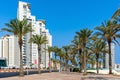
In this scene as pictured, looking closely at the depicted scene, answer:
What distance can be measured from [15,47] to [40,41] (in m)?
119

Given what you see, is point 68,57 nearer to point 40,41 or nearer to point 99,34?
point 40,41

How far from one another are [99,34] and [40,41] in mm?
16199

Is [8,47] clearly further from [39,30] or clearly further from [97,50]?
[97,50]

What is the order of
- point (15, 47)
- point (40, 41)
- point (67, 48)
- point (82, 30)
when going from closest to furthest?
1. point (82, 30)
2. point (40, 41)
3. point (67, 48)
4. point (15, 47)

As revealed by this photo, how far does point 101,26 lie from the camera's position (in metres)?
63.1

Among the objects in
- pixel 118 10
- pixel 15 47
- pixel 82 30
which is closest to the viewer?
pixel 118 10

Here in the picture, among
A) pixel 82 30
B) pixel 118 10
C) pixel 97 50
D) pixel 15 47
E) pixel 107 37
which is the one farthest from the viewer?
pixel 15 47

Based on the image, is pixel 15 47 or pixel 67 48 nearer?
pixel 67 48

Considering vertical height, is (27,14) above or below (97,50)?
above

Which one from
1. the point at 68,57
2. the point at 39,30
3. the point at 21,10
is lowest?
the point at 68,57

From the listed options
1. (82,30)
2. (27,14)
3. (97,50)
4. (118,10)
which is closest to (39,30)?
(27,14)

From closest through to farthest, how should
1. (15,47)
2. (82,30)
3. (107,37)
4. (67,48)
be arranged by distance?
(107,37)
(82,30)
(67,48)
(15,47)

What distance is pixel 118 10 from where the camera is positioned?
2934 cm

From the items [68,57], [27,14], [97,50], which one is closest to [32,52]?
[27,14]
